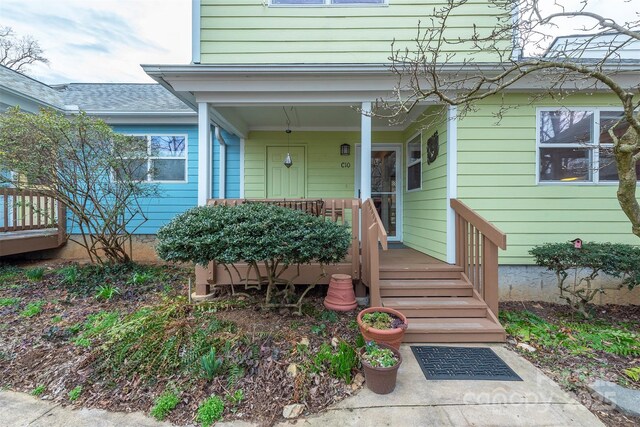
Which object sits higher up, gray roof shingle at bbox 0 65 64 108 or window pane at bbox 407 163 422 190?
gray roof shingle at bbox 0 65 64 108

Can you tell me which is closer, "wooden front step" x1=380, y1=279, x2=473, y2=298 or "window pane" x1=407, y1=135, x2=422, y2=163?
"wooden front step" x1=380, y1=279, x2=473, y2=298

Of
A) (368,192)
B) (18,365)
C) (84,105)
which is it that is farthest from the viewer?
(84,105)

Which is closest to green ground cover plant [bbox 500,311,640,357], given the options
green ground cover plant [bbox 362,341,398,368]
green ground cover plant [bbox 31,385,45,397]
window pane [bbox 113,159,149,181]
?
green ground cover plant [bbox 362,341,398,368]

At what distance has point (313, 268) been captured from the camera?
400cm

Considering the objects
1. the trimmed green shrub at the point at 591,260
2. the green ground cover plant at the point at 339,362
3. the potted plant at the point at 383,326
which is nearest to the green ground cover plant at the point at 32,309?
the green ground cover plant at the point at 339,362

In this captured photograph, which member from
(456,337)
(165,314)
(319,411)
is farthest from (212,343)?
(456,337)

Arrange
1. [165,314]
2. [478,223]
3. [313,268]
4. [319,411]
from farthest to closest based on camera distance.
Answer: [313,268] < [478,223] < [165,314] < [319,411]

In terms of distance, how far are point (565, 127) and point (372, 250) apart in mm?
3697

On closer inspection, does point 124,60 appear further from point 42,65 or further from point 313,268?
point 313,268

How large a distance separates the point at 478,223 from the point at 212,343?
11.0 feet

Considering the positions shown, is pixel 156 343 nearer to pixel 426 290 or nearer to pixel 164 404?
pixel 164 404

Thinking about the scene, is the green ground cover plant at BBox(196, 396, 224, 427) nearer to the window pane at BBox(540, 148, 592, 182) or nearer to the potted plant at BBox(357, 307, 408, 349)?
the potted plant at BBox(357, 307, 408, 349)

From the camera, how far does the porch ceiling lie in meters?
5.20

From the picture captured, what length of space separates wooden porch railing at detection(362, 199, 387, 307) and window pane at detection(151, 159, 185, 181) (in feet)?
15.5
